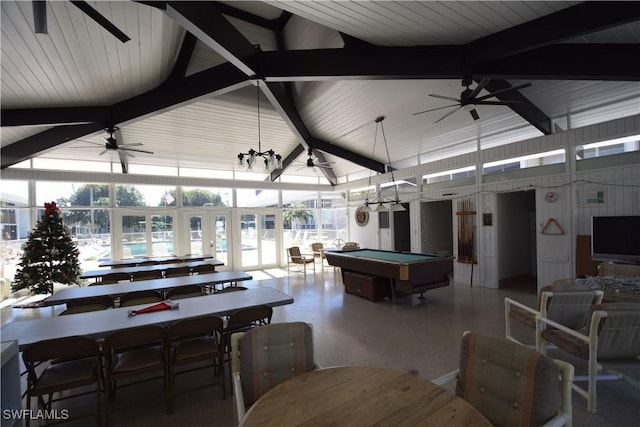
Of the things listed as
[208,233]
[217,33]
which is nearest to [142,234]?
[208,233]

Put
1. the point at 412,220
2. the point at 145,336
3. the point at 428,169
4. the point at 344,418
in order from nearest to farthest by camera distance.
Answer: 1. the point at 344,418
2. the point at 145,336
3. the point at 428,169
4. the point at 412,220

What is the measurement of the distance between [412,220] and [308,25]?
575 centimetres

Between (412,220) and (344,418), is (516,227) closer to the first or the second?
(412,220)

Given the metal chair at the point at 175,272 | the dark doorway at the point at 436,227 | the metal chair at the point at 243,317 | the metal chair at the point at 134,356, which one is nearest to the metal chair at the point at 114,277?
the metal chair at the point at 175,272

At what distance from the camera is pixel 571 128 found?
5582mm

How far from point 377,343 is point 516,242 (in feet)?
18.8

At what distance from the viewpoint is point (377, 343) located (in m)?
3.89

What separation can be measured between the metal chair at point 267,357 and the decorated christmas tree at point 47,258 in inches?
269

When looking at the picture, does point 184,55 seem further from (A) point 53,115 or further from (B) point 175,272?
(B) point 175,272

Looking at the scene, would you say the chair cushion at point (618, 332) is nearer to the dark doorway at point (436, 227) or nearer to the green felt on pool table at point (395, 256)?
the green felt on pool table at point (395, 256)

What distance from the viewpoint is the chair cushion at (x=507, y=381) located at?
4.60 feet

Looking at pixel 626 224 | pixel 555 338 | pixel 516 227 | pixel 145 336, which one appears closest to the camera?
pixel 145 336

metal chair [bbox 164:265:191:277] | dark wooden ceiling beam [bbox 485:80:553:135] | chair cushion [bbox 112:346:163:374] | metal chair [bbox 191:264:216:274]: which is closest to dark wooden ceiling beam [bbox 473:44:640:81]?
dark wooden ceiling beam [bbox 485:80:553:135]

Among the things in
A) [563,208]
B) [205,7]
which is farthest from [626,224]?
[205,7]
